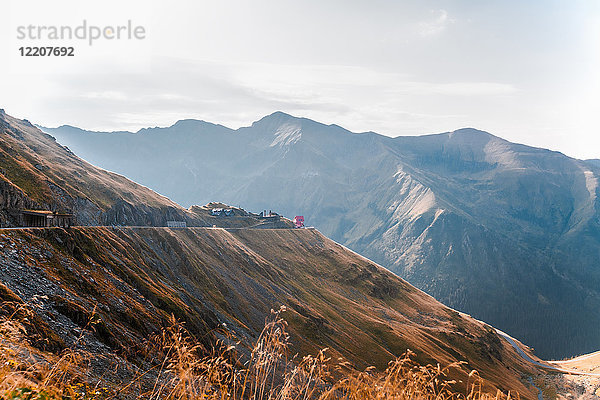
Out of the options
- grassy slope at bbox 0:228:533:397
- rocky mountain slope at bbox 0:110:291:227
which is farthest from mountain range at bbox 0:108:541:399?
rocky mountain slope at bbox 0:110:291:227

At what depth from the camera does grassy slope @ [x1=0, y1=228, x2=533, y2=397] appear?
1458 inches

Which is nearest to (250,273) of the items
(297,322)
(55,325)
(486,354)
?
(297,322)

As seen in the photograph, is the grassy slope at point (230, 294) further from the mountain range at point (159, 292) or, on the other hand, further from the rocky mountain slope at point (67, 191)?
the rocky mountain slope at point (67, 191)

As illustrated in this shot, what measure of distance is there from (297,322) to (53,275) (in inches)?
2958

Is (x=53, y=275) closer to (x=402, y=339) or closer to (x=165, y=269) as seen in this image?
(x=165, y=269)

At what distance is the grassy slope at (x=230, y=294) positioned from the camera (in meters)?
37.0

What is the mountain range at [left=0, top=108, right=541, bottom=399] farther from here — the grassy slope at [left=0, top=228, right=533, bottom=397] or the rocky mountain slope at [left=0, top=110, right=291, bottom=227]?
the rocky mountain slope at [left=0, top=110, right=291, bottom=227]

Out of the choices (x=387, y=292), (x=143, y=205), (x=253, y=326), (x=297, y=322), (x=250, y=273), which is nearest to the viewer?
(x=253, y=326)

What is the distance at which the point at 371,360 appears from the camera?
343 ft

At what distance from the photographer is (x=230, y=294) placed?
96.2 m

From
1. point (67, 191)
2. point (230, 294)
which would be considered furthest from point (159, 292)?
point (67, 191)

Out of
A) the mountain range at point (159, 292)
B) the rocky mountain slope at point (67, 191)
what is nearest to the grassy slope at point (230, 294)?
the mountain range at point (159, 292)

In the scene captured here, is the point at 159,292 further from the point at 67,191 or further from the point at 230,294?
the point at 67,191

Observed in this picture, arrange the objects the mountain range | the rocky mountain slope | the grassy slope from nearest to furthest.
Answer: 1. the mountain range
2. the grassy slope
3. the rocky mountain slope
